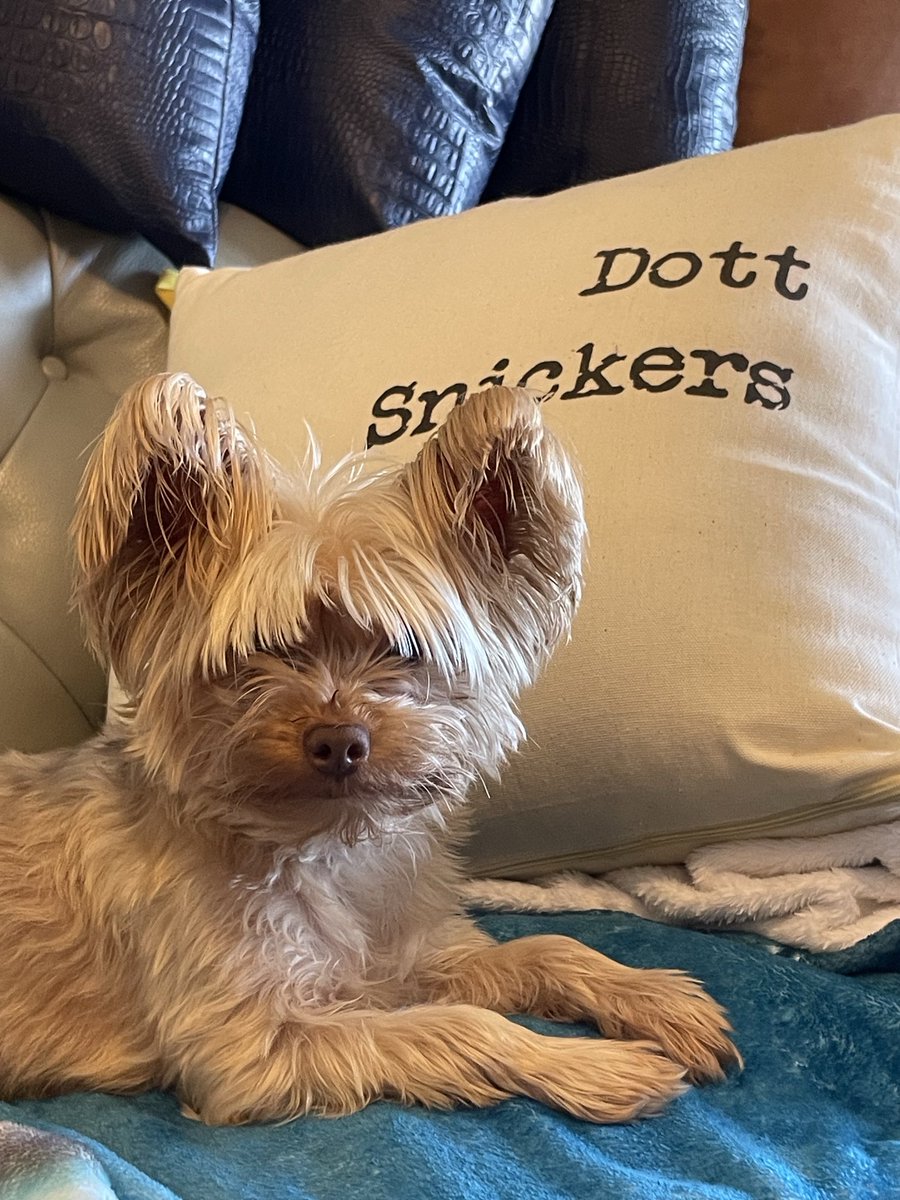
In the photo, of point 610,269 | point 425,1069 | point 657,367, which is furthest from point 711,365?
point 425,1069

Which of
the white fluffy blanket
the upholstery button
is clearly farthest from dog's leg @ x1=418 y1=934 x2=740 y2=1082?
the upholstery button

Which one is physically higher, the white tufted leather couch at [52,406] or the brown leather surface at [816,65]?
the brown leather surface at [816,65]

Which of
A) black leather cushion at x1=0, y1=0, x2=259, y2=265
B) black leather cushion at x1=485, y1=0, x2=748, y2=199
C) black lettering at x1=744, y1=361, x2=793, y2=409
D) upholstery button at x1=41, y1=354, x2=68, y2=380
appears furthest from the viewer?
black leather cushion at x1=485, y1=0, x2=748, y2=199

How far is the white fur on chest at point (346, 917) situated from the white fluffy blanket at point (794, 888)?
25cm

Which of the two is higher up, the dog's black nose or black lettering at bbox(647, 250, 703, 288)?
black lettering at bbox(647, 250, 703, 288)

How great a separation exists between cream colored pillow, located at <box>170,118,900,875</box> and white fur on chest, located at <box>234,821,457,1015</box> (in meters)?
0.12

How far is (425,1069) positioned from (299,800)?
0.83ft

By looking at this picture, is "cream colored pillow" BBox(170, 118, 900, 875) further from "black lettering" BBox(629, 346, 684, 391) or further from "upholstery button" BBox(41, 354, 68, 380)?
"upholstery button" BBox(41, 354, 68, 380)

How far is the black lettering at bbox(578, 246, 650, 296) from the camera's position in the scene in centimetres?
129

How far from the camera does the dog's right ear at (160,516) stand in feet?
3.06

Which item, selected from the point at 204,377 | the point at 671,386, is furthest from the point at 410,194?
the point at 671,386

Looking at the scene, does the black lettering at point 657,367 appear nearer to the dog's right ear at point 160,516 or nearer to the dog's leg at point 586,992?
the dog's right ear at point 160,516

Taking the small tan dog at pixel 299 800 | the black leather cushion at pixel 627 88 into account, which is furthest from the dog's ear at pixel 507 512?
the black leather cushion at pixel 627 88

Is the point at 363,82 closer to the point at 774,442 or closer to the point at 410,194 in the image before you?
the point at 410,194
